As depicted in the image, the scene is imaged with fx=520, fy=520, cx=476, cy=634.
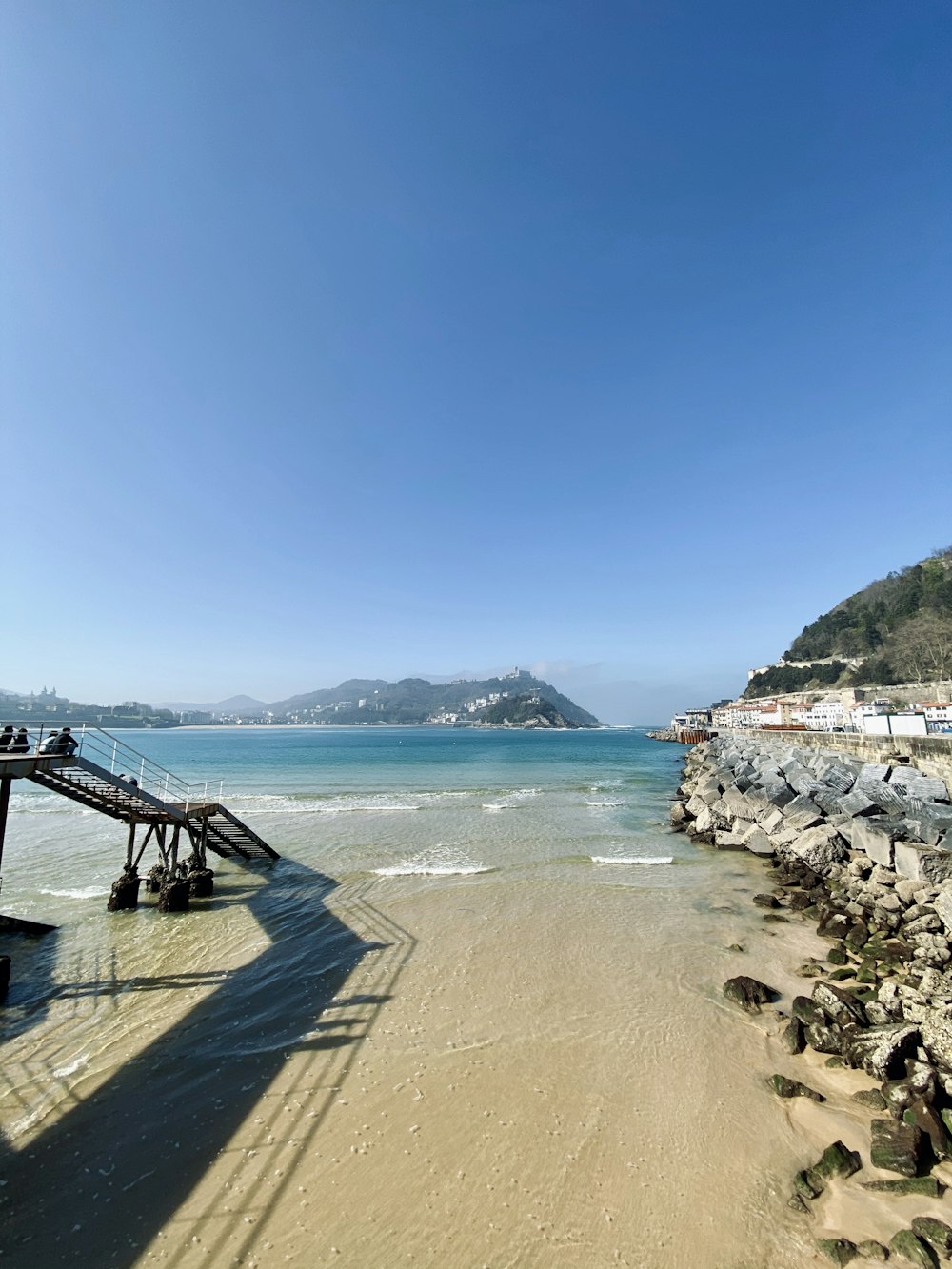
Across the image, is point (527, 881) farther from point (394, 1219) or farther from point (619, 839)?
point (394, 1219)

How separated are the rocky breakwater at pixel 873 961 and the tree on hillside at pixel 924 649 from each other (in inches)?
2544

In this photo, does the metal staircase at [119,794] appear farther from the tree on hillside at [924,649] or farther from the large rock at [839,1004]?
the tree on hillside at [924,649]

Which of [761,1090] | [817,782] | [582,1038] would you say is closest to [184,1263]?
[582,1038]

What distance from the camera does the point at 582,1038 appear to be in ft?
26.0

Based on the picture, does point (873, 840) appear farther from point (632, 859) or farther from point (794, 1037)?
point (794, 1037)

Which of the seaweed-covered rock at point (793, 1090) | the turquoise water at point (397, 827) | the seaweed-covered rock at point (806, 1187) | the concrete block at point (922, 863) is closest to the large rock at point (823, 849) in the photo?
the concrete block at point (922, 863)

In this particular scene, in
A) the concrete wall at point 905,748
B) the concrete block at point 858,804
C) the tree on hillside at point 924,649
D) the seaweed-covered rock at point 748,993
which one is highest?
the tree on hillside at point 924,649

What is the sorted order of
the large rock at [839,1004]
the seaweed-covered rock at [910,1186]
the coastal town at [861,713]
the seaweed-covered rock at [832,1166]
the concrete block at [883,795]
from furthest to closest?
the coastal town at [861,713]
the concrete block at [883,795]
the large rock at [839,1004]
the seaweed-covered rock at [832,1166]
the seaweed-covered rock at [910,1186]

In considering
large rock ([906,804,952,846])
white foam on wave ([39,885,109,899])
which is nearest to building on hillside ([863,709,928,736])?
large rock ([906,804,952,846])

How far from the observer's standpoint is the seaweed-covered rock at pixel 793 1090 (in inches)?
Answer: 262

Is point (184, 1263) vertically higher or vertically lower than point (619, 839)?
higher

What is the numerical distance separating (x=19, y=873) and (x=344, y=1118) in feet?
58.4

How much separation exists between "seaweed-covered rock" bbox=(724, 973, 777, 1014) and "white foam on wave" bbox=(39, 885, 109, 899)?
645 inches

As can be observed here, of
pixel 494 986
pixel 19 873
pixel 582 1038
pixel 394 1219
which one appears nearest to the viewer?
pixel 394 1219
